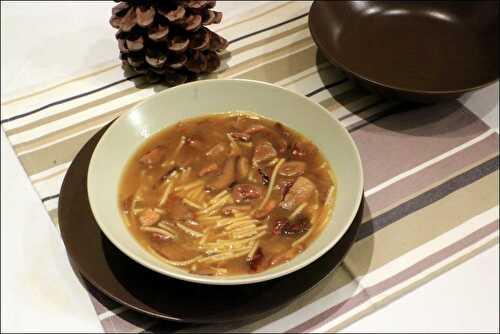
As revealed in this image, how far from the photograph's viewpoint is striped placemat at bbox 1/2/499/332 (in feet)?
3.50

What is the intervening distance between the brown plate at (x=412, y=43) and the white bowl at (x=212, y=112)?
0.22m

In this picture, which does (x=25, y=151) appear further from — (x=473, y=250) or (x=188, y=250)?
(x=473, y=250)

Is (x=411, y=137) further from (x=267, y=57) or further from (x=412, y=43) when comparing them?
(x=267, y=57)

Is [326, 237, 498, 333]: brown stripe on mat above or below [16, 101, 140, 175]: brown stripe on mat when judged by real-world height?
below

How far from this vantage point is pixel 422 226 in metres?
1.18

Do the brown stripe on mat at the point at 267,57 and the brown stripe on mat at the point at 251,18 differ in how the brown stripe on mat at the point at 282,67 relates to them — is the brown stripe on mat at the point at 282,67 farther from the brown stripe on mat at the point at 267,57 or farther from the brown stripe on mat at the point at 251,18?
the brown stripe on mat at the point at 251,18

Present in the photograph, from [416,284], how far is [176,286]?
0.44 meters

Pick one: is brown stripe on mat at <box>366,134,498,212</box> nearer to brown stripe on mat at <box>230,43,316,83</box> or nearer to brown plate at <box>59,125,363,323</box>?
brown plate at <box>59,125,363,323</box>

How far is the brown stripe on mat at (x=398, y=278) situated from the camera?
1.04 metres

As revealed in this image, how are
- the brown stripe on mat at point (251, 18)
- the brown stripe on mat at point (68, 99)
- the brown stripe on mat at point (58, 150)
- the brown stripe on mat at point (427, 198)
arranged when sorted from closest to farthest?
the brown stripe on mat at point (427, 198), the brown stripe on mat at point (58, 150), the brown stripe on mat at point (68, 99), the brown stripe on mat at point (251, 18)

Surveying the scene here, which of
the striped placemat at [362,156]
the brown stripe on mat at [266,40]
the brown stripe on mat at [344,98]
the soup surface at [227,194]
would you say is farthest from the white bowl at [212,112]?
the brown stripe on mat at [266,40]

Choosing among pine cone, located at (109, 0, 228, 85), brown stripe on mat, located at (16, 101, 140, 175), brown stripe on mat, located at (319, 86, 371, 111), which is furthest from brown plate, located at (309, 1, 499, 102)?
brown stripe on mat, located at (16, 101, 140, 175)

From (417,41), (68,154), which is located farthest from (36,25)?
(417,41)

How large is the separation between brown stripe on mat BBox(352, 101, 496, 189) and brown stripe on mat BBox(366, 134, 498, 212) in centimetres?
3
